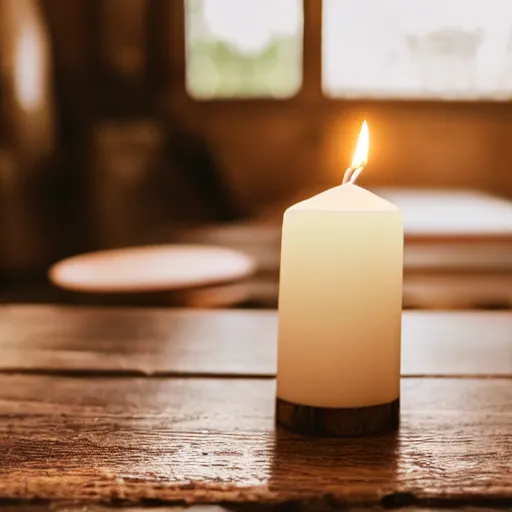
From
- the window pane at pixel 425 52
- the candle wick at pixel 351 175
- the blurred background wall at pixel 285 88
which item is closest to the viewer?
the candle wick at pixel 351 175

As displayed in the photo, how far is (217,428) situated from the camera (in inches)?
20.6

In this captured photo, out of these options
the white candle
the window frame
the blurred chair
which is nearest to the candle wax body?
the white candle

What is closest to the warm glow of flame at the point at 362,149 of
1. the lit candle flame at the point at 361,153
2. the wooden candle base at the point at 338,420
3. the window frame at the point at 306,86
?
the lit candle flame at the point at 361,153

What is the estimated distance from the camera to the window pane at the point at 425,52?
158 inches

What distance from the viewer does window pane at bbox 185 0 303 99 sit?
396 cm

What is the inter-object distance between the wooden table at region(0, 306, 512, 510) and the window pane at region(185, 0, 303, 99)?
3.29m

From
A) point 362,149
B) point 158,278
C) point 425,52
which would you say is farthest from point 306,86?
point 362,149

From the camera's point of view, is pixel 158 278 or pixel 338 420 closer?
pixel 338 420

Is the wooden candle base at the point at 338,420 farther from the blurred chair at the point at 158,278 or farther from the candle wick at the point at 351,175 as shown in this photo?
the blurred chair at the point at 158,278

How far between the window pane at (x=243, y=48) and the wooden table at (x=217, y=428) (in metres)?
3.29

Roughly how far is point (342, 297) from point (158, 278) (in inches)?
26.6

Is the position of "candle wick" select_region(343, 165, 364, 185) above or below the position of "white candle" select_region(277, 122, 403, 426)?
above

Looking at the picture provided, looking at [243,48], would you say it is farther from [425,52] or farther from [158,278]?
[158,278]

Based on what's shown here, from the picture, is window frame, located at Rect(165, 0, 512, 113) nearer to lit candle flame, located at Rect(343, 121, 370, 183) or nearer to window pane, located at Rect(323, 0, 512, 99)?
window pane, located at Rect(323, 0, 512, 99)
